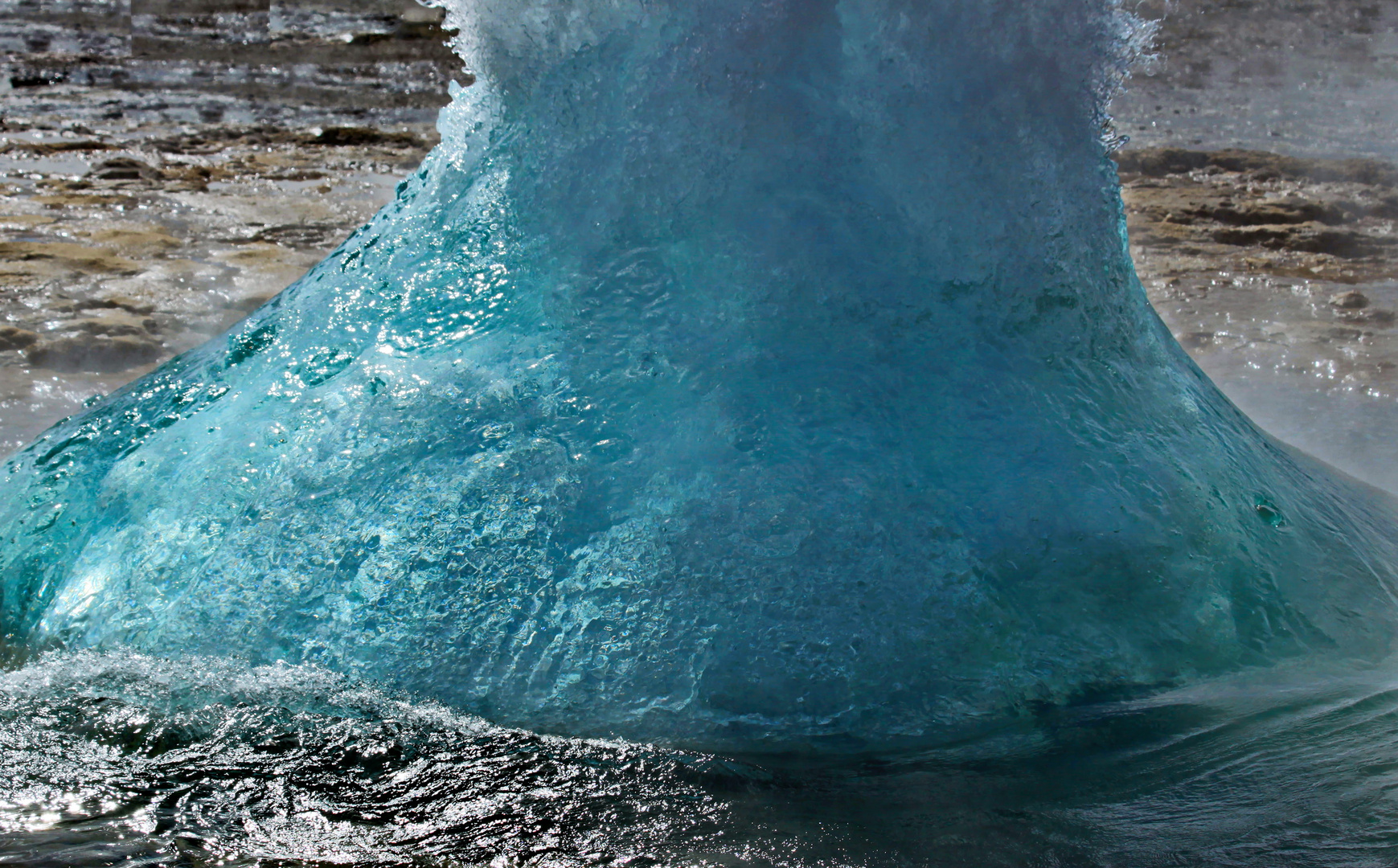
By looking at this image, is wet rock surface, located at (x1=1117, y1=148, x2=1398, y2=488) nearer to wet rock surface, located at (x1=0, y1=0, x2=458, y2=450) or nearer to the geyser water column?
the geyser water column

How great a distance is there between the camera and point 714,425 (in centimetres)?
179

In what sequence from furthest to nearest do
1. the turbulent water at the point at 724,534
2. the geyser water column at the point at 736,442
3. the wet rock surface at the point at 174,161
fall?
the wet rock surface at the point at 174,161 → the geyser water column at the point at 736,442 → the turbulent water at the point at 724,534

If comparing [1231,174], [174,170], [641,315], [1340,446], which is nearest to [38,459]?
[641,315]

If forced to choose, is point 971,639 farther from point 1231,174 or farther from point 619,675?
point 1231,174

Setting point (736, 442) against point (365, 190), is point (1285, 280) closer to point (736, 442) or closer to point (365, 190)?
point (736, 442)

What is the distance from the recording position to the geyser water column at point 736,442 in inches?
66.9

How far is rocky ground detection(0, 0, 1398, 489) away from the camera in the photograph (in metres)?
4.36

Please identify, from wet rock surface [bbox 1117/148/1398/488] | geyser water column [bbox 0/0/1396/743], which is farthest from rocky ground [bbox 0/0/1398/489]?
geyser water column [bbox 0/0/1396/743]

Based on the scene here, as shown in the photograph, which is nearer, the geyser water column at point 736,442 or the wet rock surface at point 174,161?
the geyser water column at point 736,442

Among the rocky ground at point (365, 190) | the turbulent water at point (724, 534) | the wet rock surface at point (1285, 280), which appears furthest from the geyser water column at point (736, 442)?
the wet rock surface at point (1285, 280)

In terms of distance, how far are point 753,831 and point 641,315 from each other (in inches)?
32.8

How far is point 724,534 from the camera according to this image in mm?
1725

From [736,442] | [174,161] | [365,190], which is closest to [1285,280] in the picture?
[736,442]

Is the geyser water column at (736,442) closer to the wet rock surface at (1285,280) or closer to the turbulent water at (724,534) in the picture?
the turbulent water at (724,534)
